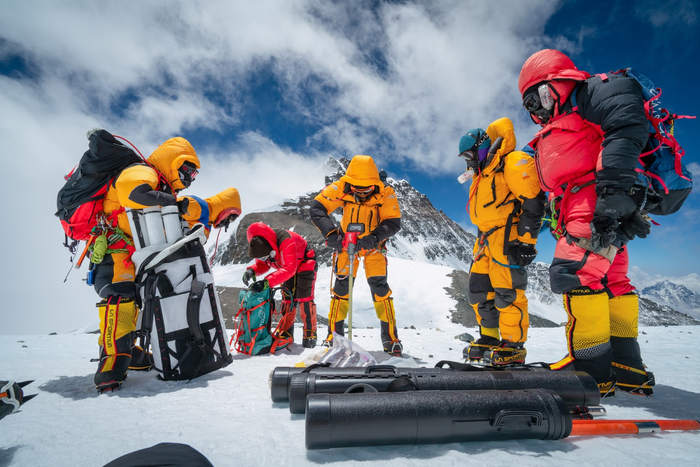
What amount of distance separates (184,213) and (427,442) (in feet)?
9.02

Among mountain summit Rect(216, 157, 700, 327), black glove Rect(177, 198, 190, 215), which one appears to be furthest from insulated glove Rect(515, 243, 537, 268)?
mountain summit Rect(216, 157, 700, 327)

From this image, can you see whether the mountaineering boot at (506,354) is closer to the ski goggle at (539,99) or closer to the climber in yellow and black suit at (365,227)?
the climber in yellow and black suit at (365,227)

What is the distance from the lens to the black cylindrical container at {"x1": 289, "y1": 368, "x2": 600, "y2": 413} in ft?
5.65

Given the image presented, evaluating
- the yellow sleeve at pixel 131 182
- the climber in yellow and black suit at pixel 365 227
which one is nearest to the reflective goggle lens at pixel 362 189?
the climber in yellow and black suit at pixel 365 227

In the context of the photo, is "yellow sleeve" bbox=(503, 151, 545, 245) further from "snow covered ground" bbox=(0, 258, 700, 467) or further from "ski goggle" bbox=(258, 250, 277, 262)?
"ski goggle" bbox=(258, 250, 277, 262)

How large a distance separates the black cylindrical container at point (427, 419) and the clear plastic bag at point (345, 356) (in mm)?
1202

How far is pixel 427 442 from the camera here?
133 cm

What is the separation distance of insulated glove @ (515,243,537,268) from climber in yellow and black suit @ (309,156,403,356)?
155 cm

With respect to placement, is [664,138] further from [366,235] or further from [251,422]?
[251,422]

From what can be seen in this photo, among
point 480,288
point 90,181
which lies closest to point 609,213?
point 480,288

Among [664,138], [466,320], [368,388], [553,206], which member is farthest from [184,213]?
[466,320]

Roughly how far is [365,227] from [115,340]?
2.90 m

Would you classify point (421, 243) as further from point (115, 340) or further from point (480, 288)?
point (115, 340)

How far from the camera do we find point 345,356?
2645 millimetres
